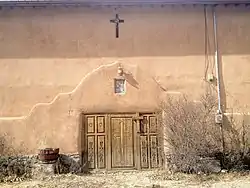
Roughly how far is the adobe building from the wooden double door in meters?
0.03

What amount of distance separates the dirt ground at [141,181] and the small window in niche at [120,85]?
2.40m

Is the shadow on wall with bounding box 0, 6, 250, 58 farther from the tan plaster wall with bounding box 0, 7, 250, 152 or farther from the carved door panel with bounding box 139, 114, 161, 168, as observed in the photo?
the carved door panel with bounding box 139, 114, 161, 168

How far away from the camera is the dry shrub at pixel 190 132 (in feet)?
34.8

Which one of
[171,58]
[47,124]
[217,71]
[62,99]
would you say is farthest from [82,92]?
[217,71]

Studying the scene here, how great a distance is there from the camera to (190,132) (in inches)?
425

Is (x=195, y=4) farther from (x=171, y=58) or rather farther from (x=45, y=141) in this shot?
(x=45, y=141)

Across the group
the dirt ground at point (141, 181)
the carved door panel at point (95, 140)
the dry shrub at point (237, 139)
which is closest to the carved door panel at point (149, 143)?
the dirt ground at point (141, 181)

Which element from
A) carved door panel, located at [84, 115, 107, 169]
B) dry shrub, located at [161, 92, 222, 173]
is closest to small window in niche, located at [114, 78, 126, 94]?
carved door panel, located at [84, 115, 107, 169]

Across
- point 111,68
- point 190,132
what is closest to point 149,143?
point 190,132

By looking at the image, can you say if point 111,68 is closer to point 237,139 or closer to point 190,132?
point 190,132

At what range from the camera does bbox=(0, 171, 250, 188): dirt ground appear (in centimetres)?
936

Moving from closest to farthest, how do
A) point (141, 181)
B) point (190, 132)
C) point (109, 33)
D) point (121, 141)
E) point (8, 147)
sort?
point (141, 181), point (190, 132), point (8, 147), point (121, 141), point (109, 33)

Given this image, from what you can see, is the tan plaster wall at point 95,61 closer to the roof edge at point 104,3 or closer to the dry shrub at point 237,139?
the roof edge at point 104,3

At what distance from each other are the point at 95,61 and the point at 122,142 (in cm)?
250
